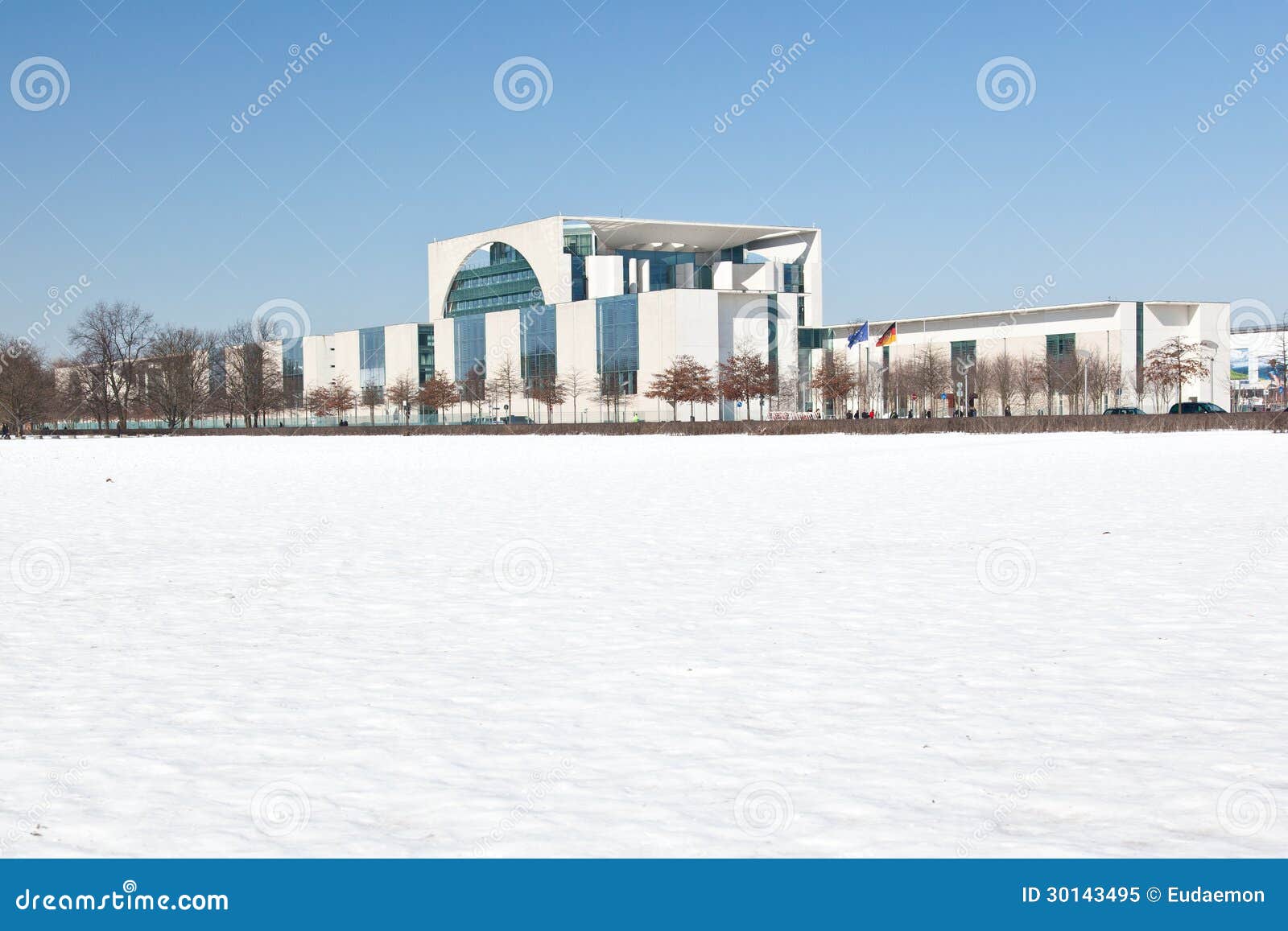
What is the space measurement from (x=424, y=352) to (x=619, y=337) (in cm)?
2694

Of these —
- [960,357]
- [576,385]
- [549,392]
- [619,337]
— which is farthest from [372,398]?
[960,357]

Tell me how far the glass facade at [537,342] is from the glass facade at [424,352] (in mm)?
14408

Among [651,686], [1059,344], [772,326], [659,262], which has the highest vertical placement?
A: [659,262]

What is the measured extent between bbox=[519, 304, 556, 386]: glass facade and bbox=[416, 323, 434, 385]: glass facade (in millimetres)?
14408

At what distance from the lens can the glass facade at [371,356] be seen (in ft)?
410

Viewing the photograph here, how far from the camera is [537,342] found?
355 feet

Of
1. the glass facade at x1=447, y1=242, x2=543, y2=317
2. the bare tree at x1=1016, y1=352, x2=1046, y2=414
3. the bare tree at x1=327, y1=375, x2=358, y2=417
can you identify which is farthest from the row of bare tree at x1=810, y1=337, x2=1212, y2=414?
the bare tree at x1=327, y1=375, x2=358, y2=417

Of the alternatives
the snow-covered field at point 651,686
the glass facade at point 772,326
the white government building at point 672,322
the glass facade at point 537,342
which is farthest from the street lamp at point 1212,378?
the snow-covered field at point 651,686

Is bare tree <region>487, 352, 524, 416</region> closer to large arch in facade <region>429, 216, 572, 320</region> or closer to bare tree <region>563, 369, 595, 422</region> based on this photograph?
bare tree <region>563, 369, 595, 422</region>

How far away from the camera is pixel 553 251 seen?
107 meters

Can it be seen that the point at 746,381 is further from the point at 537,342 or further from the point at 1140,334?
the point at 1140,334

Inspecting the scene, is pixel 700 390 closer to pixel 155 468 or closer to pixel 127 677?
pixel 155 468

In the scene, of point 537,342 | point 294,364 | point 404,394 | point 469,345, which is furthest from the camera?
point 294,364

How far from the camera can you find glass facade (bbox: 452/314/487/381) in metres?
112
